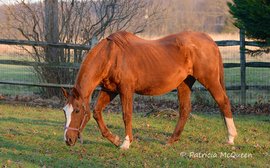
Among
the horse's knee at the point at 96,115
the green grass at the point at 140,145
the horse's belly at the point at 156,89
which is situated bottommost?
the green grass at the point at 140,145

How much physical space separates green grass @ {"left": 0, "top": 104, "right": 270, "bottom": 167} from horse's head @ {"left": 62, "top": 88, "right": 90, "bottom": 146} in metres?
0.34

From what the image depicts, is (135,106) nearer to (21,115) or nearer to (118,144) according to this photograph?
(21,115)

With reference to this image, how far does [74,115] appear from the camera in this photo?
7.34 metres

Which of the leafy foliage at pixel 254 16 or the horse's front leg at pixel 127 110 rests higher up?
the leafy foliage at pixel 254 16

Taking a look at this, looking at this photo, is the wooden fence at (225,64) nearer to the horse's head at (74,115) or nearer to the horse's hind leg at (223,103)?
the horse's hind leg at (223,103)

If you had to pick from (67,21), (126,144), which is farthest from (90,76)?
(67,21)

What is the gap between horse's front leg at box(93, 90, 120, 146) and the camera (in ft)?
26.0

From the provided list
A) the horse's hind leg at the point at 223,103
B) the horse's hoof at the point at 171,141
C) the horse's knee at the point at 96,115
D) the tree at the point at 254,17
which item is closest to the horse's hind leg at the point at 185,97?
the horse's hoof at the point at 171,141

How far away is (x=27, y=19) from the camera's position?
1512 centimetres

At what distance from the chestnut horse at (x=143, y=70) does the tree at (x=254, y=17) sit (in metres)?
3.36

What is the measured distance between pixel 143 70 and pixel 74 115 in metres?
1.37

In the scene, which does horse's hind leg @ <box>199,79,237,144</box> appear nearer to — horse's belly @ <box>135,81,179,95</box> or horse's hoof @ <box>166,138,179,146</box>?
horse's belly @ <box>135,81,179,95</box>

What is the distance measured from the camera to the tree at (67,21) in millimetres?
14445

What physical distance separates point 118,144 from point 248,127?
3173 millimetres
